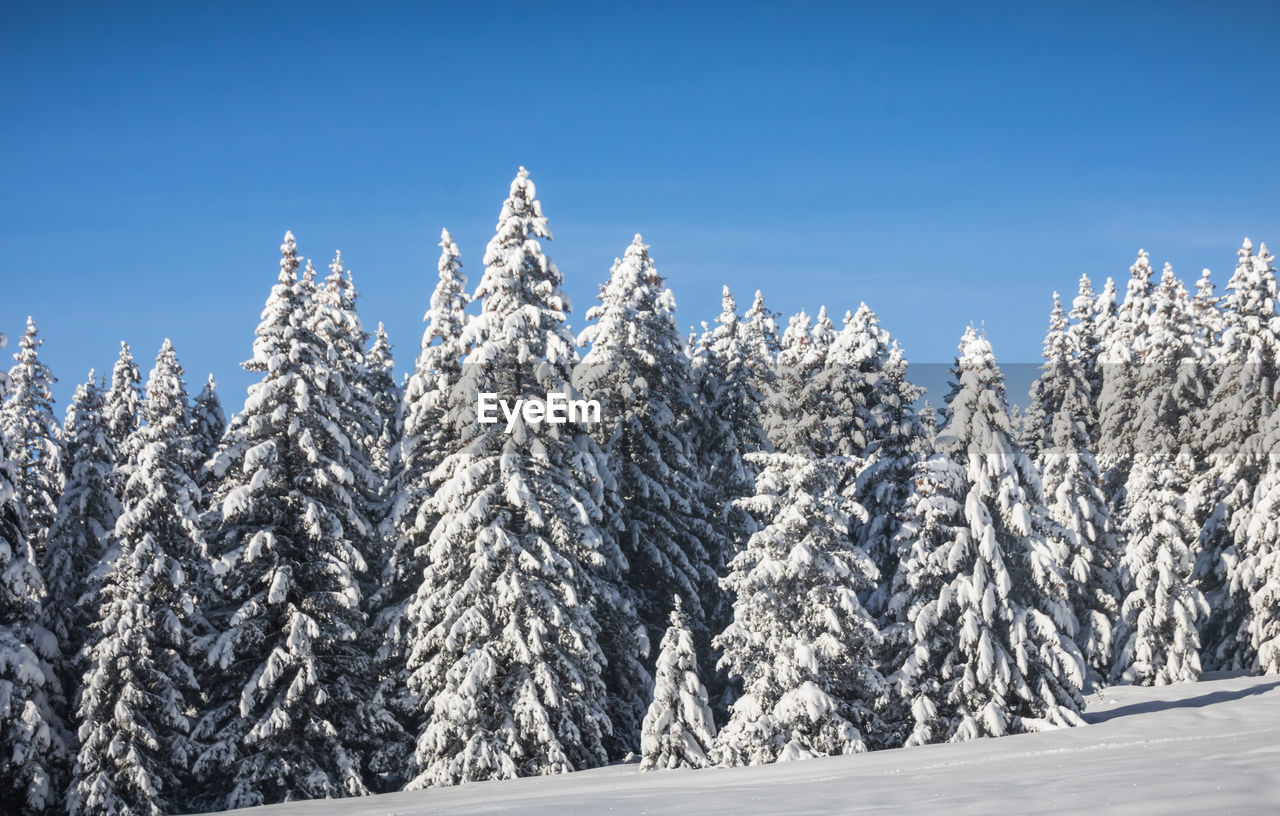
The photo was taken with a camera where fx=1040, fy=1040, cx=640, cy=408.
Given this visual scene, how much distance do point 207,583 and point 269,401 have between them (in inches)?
294

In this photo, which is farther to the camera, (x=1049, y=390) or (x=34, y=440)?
(x=1049, y=390)

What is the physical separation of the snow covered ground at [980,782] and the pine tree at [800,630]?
3.00 m

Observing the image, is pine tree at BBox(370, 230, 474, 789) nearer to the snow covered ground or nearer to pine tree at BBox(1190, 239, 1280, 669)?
the snow covered ground

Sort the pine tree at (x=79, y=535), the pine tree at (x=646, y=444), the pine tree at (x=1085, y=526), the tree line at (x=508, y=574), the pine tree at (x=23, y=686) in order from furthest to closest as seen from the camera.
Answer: the pine tree at (x=1085, y=526) < the pine tree at (x=646, y=444) < the pine tree at (x=79, y=535) < the tree line at (x=508, y=574) < the pine tree at (x=23, y=686)

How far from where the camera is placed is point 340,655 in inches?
1184

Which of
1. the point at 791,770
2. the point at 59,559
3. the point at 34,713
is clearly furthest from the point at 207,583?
the point at 791,770

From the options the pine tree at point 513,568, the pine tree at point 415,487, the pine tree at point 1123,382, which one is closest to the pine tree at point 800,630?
the pine tree at point 513,568

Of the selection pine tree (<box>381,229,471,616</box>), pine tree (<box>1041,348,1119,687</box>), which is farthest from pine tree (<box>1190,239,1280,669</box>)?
pine tree (<box>381,229,471,616</box>)

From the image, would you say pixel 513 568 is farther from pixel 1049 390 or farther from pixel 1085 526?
pixel 1049 390

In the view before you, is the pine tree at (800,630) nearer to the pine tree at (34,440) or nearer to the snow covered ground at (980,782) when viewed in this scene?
the snow covered ground at (980,782)

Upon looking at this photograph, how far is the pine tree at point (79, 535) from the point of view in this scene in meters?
32.6

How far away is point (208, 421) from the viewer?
46.2m

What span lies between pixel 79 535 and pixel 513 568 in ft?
51.3

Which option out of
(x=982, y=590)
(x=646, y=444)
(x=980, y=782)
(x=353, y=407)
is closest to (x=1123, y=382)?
(x=982, y=590)
